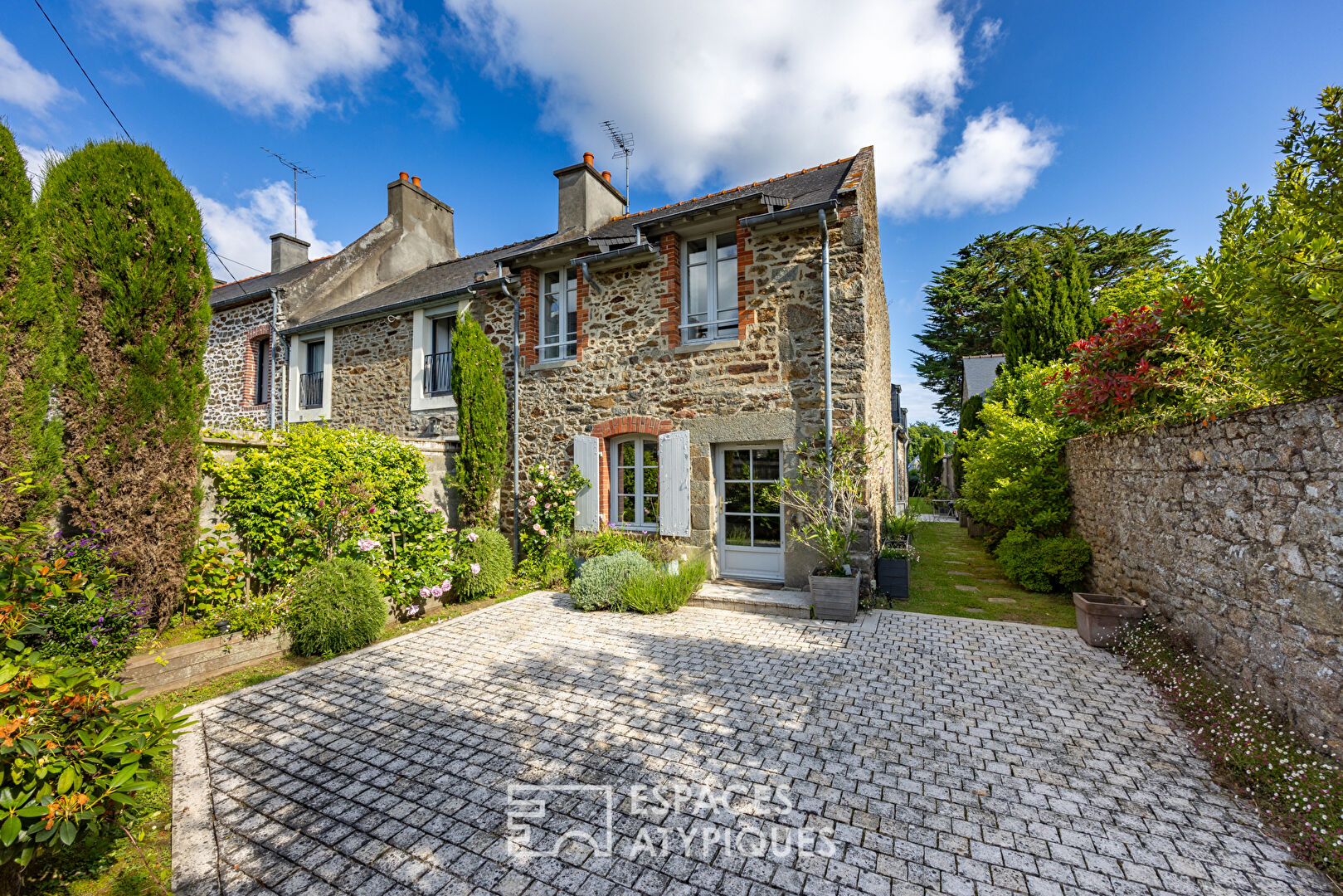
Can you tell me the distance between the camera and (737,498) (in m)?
7.06

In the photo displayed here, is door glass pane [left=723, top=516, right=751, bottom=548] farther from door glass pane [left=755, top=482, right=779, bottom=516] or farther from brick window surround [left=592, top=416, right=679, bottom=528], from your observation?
brick window surround [left=592, top=416, right=679, bottom=528]

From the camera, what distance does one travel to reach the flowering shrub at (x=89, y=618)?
3.07m

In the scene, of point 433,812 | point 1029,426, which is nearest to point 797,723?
point 433,812

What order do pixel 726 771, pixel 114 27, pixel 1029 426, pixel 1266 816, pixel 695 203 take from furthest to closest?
pixel 695 203 < pixel 1029 426 < pixel 114 27 < pixel 726 771 < pixel 1266 816

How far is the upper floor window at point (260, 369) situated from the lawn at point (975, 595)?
14.6 m

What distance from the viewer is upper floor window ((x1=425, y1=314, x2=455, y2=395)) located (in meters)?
10.0

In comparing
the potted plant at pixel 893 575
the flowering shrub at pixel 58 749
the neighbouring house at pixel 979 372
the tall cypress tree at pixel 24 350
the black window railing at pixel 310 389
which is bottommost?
the potted plant at pixel 893 575

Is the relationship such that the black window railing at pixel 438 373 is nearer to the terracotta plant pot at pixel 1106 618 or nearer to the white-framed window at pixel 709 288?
the white-framed window at pixel 709 288

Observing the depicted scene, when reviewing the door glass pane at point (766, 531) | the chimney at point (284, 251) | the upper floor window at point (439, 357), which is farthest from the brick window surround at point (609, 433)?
the chimney at point (284, 251)

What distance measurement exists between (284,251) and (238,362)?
443 cm

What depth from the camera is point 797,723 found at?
3418mm

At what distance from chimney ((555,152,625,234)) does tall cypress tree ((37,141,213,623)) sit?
636 cm

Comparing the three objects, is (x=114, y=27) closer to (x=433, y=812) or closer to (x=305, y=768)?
(x=305, y=768)

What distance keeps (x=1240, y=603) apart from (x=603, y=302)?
24.2 feet
